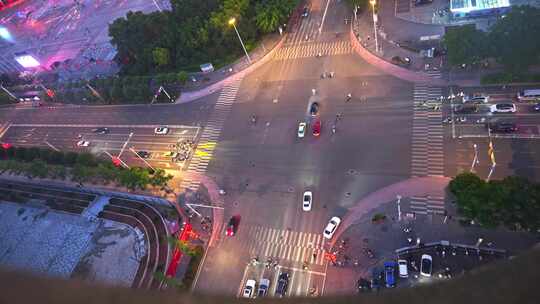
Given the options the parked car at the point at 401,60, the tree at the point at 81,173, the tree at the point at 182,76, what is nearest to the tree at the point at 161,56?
the tree at the point at 182,76

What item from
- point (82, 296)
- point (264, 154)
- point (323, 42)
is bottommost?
point (82, 296)

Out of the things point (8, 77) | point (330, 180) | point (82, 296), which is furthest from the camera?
point (8, 77)

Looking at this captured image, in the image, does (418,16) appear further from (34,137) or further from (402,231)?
(34,137)

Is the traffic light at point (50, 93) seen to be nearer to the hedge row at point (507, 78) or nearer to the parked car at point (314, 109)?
the parked car at point (314, 109)

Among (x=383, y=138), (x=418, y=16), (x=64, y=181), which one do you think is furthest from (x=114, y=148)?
(x=418, y=16)

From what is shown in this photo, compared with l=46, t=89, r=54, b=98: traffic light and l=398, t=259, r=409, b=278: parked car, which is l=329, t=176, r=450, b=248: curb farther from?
l=46, t=89, r=54, b=98: traffic light

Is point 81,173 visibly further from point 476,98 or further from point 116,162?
point 476,98
